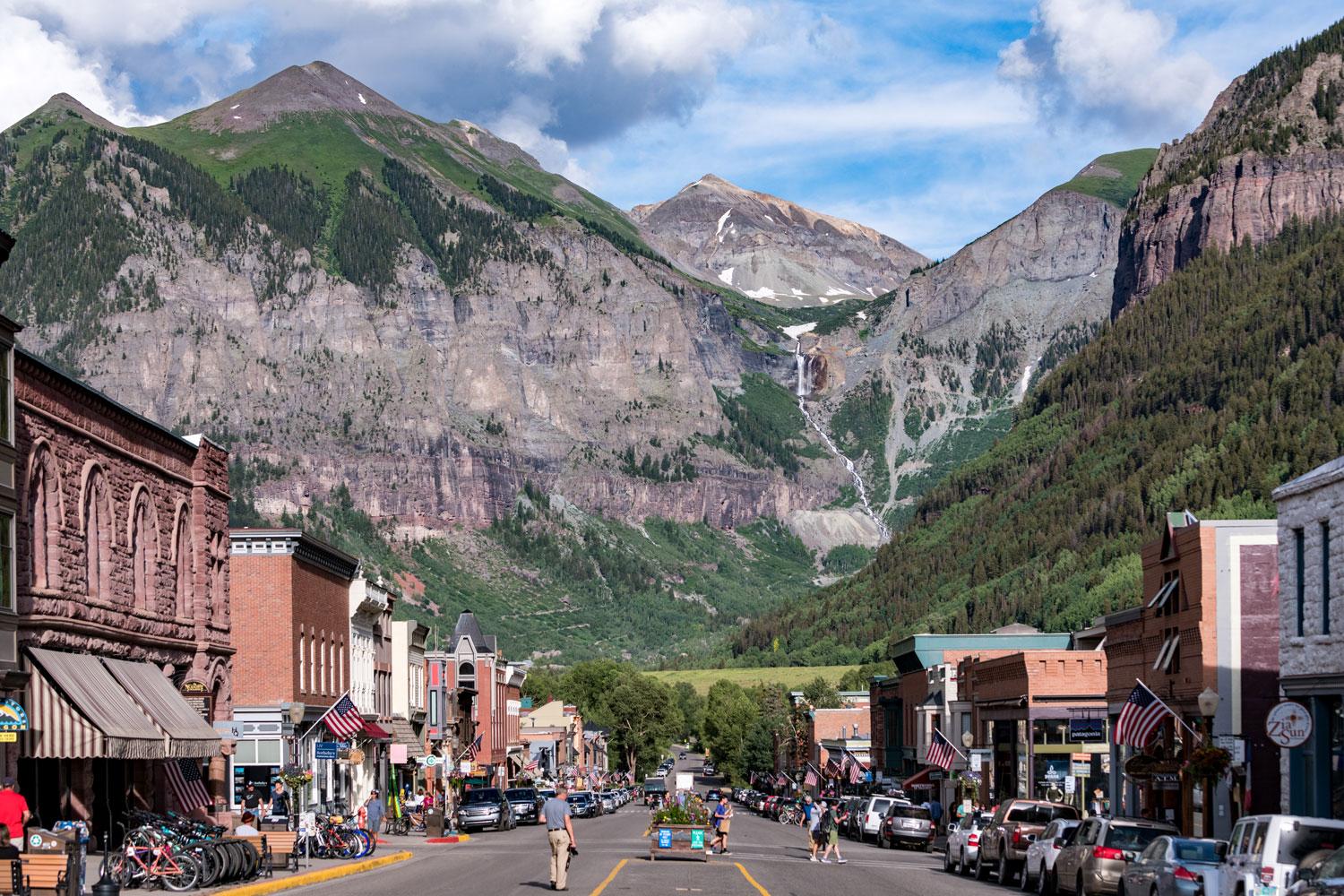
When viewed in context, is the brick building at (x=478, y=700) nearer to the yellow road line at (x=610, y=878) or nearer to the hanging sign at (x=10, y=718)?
the yellow road line at (x=610, y=878)

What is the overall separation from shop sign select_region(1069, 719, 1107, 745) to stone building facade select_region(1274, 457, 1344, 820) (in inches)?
1061

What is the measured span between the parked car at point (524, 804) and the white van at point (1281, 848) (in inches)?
2438

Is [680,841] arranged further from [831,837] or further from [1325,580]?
[1325,580]

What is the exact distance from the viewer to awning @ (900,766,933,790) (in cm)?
10262

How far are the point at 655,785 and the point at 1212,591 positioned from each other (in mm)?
97904

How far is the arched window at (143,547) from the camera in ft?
166

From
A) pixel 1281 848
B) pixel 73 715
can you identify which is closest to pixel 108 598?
pixel 73 715

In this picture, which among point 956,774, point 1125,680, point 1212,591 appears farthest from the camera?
point 956,774

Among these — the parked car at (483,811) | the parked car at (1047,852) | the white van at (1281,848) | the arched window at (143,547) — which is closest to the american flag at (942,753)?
the parked car at (483,811)

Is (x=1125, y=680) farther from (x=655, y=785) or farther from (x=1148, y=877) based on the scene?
(x=655, y=785)

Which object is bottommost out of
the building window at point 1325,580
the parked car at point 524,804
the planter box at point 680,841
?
the parked car at point 524,804

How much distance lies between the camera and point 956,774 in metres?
97.2

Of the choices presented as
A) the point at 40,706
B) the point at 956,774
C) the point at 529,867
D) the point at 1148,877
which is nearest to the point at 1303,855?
the point at 1148,877

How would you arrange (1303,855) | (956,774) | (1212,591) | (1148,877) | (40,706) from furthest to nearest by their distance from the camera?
(956,774) → (1212,591) → (40,706) → (1148,877) → (1303,855)
